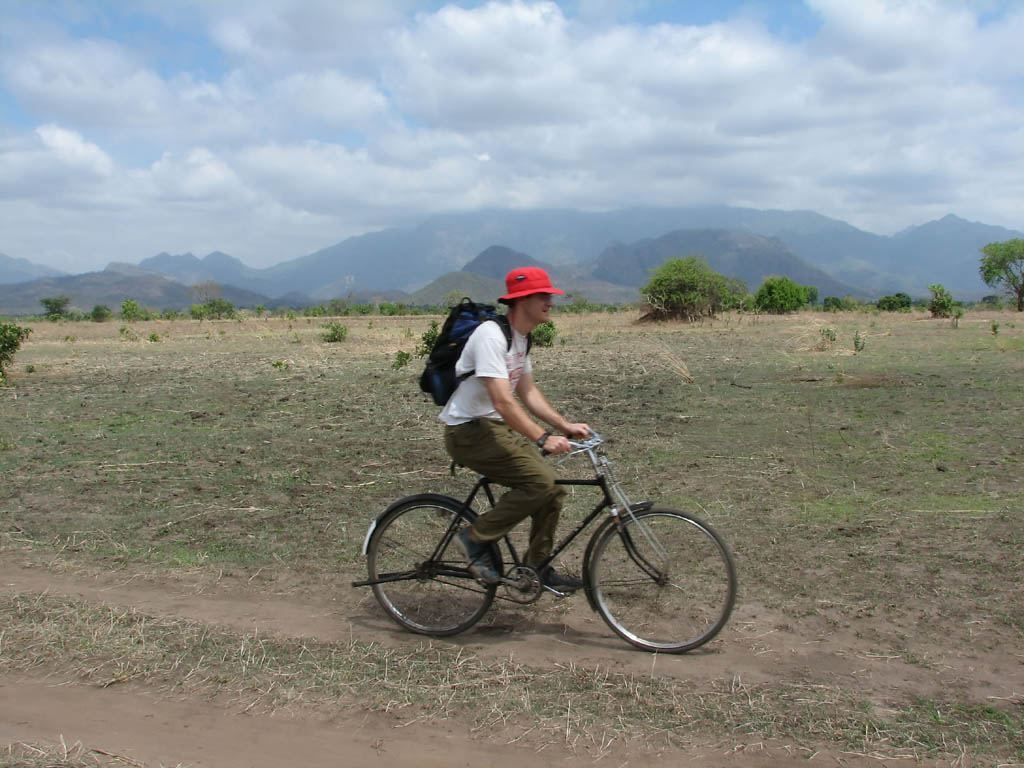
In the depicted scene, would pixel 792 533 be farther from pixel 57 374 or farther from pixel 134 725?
pixel 57 374

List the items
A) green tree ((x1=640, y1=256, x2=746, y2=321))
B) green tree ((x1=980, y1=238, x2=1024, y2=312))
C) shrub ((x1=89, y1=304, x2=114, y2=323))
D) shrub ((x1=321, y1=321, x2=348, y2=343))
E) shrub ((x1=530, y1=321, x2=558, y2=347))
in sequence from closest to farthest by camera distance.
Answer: shrub ((x1=530, y1=321, x2=558, y2=347)) < shrub ((x1=321, y1=321, x2=348, y2=343)) < green tree ((x1=640, y1=256, x2=746, y2=321)) < green tree ((x1=980, y1=238, x2=1024, y2=312)) < shrub ((x1=89, y1=304, x2=114, y2=323))

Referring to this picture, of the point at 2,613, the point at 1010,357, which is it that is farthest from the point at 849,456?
the point at 1010,357

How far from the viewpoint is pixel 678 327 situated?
29.1 metres

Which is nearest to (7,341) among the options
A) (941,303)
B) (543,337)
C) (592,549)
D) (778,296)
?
(543,337)

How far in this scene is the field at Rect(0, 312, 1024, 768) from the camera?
3213 mm

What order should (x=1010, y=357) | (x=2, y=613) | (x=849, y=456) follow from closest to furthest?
(x=2, y=613)
(x=849, y=456)
(x=1010, y=357)

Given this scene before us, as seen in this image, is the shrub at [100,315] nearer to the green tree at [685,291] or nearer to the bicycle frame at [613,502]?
the green tree at [685,291]

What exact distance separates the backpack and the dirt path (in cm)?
143

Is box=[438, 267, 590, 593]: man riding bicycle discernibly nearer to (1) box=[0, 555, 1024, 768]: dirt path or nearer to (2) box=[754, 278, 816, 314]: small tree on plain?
(1) box=[0, 555, 1024, 768]: dirt path

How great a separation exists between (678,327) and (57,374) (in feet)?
68.0

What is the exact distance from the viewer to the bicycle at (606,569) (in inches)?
154

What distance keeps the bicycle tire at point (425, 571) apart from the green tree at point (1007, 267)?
4843 cm

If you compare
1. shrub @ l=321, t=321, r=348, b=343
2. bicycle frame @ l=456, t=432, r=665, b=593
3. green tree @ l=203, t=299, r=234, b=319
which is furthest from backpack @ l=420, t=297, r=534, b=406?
green tree @ l=203, t=299, r=234, b=319

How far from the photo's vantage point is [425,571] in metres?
4.43
